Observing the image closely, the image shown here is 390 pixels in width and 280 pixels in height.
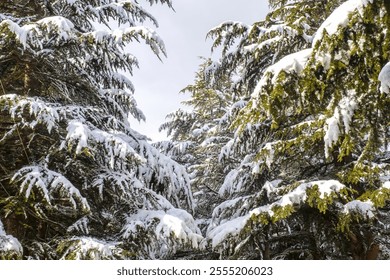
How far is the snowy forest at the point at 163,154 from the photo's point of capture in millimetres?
3111

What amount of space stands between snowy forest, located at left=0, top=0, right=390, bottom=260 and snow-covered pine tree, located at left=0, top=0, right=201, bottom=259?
0.03 metres

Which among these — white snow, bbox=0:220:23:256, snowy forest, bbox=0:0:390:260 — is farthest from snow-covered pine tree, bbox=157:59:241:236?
white snow, bbox=0:220:23:256

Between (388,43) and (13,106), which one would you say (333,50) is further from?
(13,106)

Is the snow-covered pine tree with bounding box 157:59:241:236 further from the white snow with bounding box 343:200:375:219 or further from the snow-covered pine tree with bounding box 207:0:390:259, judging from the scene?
the white snow with bounding box 343:200:375:219

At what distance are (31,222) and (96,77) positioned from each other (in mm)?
3455

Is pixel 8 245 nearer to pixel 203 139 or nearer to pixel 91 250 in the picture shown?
pixel 91 250

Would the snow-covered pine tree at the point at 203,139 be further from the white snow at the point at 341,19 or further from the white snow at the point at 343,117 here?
the white snow at the point at 341,19

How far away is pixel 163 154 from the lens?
6043mm

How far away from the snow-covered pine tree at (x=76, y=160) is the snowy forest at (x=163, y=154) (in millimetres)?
25

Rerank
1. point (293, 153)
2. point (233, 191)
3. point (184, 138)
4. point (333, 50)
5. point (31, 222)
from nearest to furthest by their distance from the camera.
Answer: point (333, 50)
point (31, 222)
point (293, 153)
point (233, 191)
point (184, 138)

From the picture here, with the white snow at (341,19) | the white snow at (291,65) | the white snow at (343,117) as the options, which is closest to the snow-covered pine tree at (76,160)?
the white snow at (343,117)

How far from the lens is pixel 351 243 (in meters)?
6.57

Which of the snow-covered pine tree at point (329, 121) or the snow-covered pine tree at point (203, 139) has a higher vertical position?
the snow-covered pine tree at point (203, 139)
